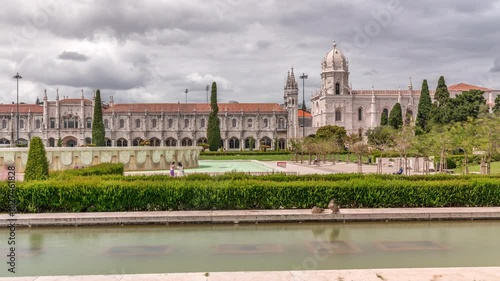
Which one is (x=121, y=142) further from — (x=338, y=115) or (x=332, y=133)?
(x=338, y=115)

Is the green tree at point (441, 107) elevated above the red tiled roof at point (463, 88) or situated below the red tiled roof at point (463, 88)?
below

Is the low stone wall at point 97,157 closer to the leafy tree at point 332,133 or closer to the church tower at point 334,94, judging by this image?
the leafy tree at point 332,133

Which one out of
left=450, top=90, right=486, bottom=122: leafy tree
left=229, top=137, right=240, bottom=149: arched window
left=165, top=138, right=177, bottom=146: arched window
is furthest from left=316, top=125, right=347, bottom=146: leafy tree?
left=165, top=138, right=177, bottom=146: arched window

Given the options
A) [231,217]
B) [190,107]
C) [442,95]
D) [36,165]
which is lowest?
[231,217]

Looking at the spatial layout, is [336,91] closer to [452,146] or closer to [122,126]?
[122,126]

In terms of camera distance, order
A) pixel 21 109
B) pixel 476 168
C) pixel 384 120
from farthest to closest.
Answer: pixel 21 109, pixel 384 120, pixel 476 168

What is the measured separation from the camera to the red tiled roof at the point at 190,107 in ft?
242

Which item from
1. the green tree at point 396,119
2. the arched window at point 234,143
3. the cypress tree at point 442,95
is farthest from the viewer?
the arched window at point 234,143

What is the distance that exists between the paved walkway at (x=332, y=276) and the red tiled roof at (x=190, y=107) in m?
67.8

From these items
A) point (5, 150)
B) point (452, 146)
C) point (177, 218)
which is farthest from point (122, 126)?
point (177, 218)

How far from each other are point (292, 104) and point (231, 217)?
64.6 m

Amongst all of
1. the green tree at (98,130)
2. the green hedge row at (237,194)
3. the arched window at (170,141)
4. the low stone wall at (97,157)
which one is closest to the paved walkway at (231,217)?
the green hedge row at (237,194)

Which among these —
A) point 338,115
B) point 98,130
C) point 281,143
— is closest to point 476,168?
point 98,130

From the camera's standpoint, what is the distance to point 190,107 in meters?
74.7
